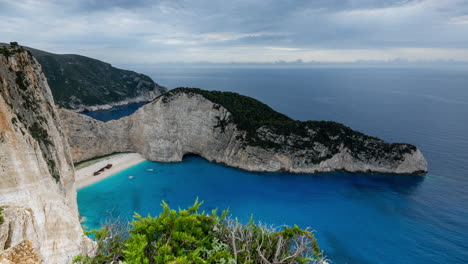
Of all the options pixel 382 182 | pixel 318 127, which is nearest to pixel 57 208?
pixel 318 127

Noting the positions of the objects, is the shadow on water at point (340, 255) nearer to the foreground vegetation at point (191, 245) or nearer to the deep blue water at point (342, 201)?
the deep blue water at point (342, 201)

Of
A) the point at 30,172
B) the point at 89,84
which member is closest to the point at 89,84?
the point at 89,84

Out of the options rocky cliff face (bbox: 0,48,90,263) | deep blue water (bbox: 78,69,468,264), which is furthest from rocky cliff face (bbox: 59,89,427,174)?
rocky cliff face (bbox: 0,48,90,263)

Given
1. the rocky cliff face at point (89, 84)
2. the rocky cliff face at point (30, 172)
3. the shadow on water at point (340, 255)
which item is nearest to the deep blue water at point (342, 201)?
the shadow on water at point (340, 255)

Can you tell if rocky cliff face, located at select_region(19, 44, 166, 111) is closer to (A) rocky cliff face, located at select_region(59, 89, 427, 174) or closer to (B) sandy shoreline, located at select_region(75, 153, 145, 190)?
(A) rocky cliff face, located at select_region(59, 89, 427, 174)

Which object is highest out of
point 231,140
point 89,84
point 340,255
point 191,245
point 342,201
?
point 89,84

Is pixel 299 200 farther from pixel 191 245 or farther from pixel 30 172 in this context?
pixel 30 172
